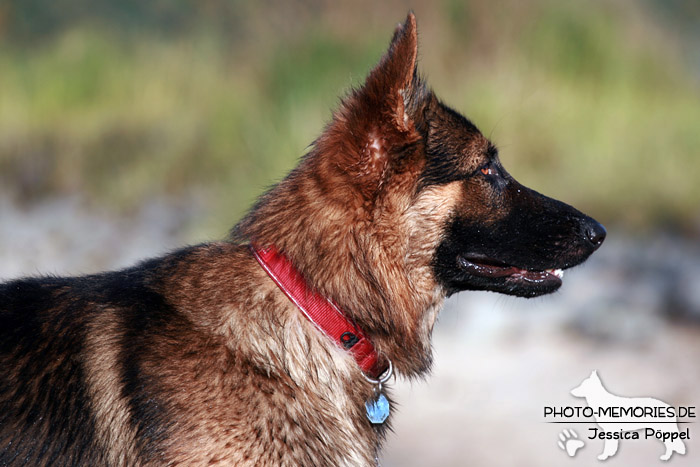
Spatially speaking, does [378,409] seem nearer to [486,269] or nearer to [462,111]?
[486,269]

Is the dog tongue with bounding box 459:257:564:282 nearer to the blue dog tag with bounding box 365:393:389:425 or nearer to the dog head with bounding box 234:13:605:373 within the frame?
the dog head with bounding box 234:13:605:373

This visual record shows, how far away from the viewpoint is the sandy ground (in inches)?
211

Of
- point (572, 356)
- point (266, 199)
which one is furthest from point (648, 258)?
point (266, 199)

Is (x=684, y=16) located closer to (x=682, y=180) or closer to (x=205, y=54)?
(x=682, y=180)

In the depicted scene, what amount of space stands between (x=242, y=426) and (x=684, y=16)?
985cm

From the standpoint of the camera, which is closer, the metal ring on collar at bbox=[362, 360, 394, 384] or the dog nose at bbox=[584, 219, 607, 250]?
the metal ring on collar at bbox=[362, 360, 394, 384]

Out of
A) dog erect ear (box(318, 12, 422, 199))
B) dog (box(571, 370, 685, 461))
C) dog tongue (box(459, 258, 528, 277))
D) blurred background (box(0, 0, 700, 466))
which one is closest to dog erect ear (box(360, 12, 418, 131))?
dog erect ear (box(318, 12, 422, 199))

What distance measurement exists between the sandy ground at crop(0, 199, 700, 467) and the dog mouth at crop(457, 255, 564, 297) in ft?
6.77

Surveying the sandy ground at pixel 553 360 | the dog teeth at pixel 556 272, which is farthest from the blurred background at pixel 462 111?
the dog teeth at pixel 556 272

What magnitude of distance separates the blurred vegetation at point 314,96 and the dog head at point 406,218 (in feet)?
16.2

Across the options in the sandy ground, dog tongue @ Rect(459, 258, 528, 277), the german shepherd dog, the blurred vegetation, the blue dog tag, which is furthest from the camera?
the blurred vegetation

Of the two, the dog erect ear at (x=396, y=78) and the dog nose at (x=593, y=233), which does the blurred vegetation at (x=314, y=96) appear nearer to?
the dog nose at (x=593, y=233)

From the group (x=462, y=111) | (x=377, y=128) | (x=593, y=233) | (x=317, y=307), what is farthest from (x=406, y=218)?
(x=462, y=111)

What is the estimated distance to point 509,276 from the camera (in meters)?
3.26
